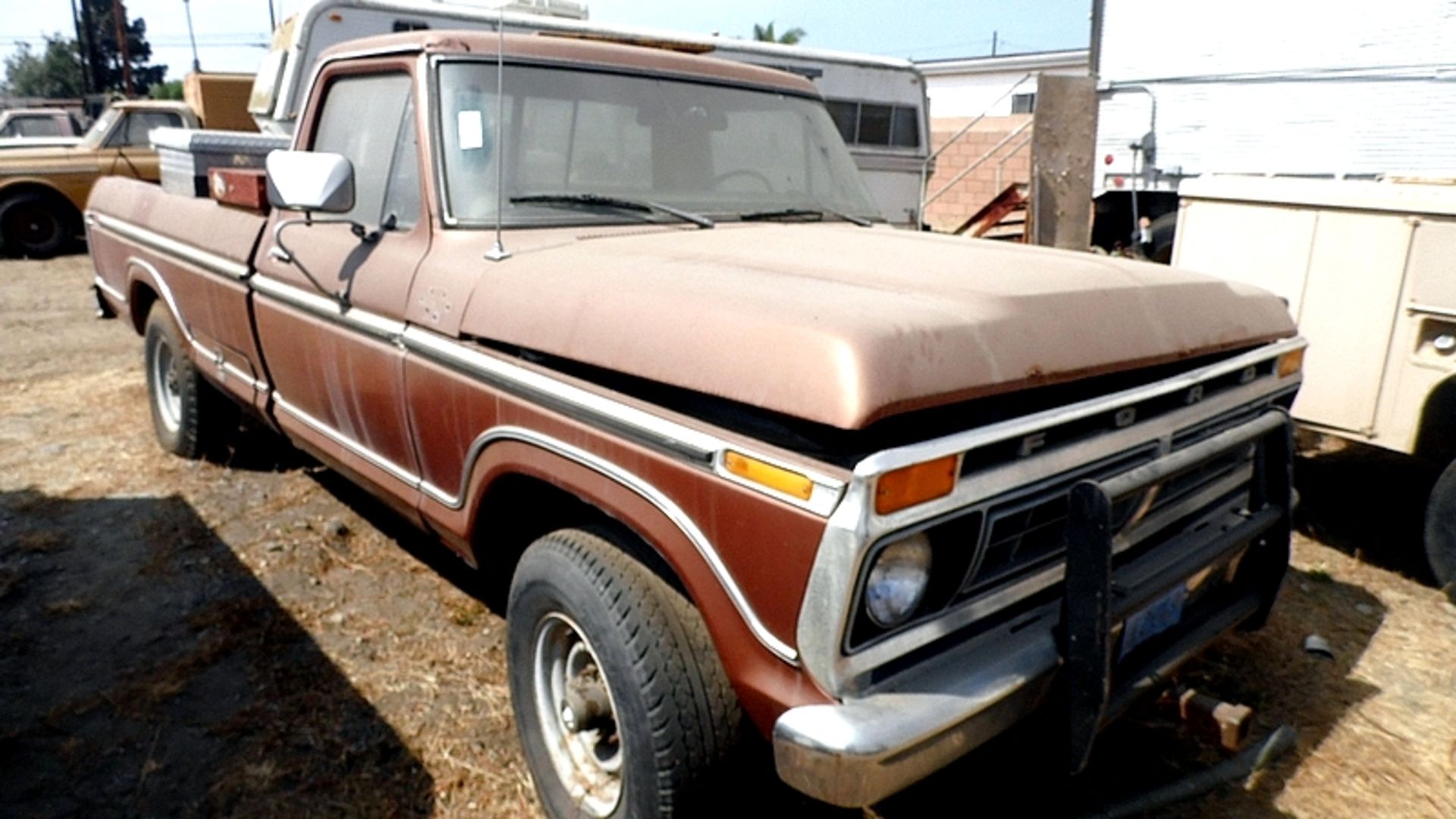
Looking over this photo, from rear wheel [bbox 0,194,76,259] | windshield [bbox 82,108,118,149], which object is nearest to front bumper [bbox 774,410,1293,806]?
windshield [bbox 82,108,118,149]

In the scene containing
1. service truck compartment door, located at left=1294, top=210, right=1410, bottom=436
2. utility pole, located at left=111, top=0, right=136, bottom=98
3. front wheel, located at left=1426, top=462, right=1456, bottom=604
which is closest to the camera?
front wheel, located at left=1426, top=462, right=1456, bottom=604

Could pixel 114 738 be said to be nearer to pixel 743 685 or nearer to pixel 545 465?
pixel 545 465

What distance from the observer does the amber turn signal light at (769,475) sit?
188 cm

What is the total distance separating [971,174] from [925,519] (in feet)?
52.0

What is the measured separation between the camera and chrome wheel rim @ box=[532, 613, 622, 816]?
98.7 inches

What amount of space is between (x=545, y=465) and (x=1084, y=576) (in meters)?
1.26

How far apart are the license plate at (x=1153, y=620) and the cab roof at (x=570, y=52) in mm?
2306

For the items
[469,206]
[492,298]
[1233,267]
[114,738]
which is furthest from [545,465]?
[1233,267]

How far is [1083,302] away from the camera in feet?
7.51

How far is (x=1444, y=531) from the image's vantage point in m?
4.01

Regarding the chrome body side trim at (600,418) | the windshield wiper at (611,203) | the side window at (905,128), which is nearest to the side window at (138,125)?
the side window at (905,128)

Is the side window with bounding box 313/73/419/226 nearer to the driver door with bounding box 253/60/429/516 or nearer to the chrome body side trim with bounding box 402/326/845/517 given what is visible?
the driver door with bounding box 253/60/429/516

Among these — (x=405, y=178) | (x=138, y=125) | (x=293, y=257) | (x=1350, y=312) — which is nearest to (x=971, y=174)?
(x=138, y=125)

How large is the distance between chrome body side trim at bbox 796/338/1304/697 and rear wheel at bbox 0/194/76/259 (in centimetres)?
1507
